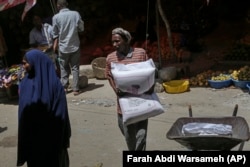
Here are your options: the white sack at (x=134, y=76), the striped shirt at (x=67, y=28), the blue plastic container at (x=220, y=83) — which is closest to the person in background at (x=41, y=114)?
the white sack at (x=134, y=76)

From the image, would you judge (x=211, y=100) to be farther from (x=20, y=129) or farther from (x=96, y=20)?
(x=96, y=20)

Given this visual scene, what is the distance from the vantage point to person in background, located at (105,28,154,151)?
4.44 m

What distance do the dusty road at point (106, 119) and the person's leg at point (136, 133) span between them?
2.64ft

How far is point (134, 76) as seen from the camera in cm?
428

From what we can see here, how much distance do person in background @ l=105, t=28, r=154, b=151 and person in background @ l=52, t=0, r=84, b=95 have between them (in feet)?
12.7

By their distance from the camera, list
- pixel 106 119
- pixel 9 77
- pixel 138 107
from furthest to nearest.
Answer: pixel 9 77 < pixel 106 119 < pixel 138 107

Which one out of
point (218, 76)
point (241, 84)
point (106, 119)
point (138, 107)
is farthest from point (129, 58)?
point (218, 76)

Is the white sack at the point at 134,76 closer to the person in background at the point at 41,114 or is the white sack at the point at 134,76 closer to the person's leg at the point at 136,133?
the person's leg at the point at 136,133

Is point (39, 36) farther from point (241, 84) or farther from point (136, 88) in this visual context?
point (136, 88)

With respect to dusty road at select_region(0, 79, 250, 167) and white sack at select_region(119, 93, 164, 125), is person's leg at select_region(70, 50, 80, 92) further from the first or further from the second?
white sack at select_region(119, 93, 164, 125)

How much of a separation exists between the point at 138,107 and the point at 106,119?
2871 mm

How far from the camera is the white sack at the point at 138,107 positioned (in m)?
4.38

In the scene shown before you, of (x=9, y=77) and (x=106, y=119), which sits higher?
(x=9, y=77)

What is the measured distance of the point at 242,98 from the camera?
7758 mm
